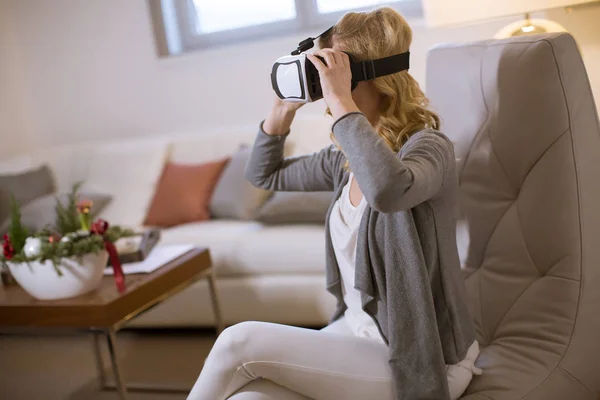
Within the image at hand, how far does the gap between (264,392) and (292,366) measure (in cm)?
8

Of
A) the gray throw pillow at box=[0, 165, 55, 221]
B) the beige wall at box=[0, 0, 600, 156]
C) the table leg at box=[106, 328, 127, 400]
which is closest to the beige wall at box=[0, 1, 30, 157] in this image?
the beige wall at box=[0, 0, 600, 156]

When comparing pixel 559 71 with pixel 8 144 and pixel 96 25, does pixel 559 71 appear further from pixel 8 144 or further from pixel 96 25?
pixel 8 144

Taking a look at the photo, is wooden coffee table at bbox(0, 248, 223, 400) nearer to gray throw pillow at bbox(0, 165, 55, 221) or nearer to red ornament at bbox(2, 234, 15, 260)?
red ornament at bbox(2, 234, 15, 260)

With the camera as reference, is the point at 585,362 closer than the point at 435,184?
No

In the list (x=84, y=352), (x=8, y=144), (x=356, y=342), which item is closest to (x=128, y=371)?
(x=84, y=352)

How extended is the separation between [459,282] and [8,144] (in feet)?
11.5

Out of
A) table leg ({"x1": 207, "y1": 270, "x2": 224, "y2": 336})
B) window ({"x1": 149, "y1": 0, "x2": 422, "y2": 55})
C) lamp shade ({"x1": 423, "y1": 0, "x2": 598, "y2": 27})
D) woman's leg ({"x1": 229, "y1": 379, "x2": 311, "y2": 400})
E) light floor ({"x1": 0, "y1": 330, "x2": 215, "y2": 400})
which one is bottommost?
light floor ({"x1": 0, "y1": 330, "x2": 215, "y2": 400})

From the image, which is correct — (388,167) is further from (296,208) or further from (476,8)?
(296,208)

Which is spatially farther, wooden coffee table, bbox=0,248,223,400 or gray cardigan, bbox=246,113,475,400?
wooden coffee table, bbox=0,248,223,400

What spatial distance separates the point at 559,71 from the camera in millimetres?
1439

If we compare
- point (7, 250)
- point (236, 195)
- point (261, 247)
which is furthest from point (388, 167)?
point (236, 195)

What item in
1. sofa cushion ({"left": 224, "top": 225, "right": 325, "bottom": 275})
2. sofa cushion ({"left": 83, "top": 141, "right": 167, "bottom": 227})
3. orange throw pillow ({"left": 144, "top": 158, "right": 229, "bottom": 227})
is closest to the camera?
sofa cushion ({"left": 224, "top": 225, "right": 325, "bottom": 275})

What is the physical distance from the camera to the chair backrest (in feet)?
4.62

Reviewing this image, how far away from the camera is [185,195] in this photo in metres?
3.14
